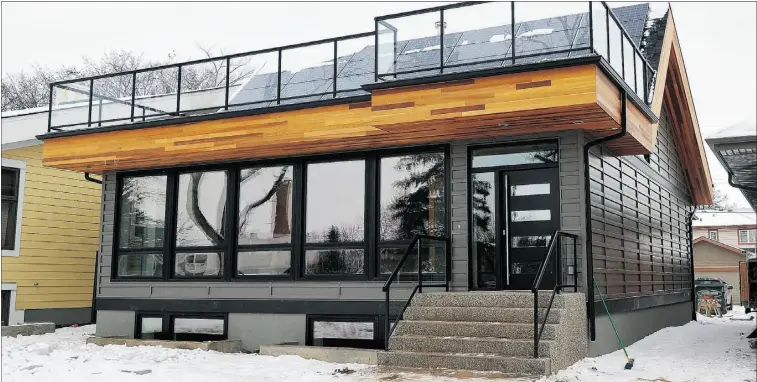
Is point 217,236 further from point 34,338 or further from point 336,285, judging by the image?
point 34,338

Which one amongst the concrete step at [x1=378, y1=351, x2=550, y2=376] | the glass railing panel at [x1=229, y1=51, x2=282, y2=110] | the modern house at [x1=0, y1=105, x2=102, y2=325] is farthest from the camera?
the modern house at [x1=0, y1=105, x2=102, y2=325]

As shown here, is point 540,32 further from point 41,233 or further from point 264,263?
point 41,233

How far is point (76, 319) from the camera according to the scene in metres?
15.6

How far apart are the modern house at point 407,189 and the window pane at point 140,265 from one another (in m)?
0.03

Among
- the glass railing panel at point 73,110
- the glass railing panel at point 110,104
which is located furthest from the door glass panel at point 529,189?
the glass railing panel at point 73,110

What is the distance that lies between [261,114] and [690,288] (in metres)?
11.8

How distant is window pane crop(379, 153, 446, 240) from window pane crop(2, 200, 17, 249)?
8.28 m

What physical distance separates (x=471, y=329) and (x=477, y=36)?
11.9ft

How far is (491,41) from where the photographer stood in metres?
9.10

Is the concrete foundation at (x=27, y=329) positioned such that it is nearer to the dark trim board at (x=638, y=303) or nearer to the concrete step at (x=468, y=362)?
the concrete step at (x=468, y=362)

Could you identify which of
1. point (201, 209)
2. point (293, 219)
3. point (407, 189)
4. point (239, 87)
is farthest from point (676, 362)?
point (239, 87)

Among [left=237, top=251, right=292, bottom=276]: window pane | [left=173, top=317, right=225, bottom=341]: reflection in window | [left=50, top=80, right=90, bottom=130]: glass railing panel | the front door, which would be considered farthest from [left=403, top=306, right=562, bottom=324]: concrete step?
[left=50, top=80, right=90, bottom=130]: glass railing panel

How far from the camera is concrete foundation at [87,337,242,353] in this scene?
10.5m

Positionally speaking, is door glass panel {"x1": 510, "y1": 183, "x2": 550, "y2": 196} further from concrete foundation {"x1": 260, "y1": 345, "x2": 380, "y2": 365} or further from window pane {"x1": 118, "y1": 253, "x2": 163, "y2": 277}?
window pane {"x1": 118, "y1": 253, "x2": 163, "y2": 277}
